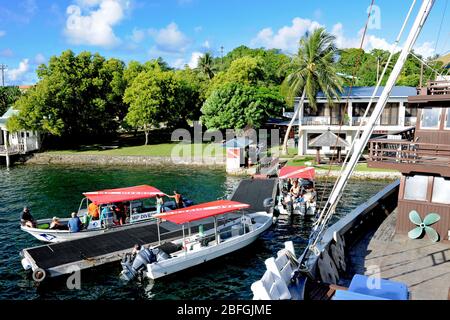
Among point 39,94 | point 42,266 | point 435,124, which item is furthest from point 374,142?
point 39,94

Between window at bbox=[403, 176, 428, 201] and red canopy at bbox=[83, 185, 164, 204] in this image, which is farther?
red canopy at bbox=[83, 185, 164, 204]

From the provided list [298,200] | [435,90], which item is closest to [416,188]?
[435,90]

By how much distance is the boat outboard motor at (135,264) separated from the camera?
773 inches

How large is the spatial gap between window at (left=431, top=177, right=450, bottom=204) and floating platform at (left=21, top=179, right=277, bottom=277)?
14.1 m

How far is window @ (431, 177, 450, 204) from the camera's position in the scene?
17453 millimetres

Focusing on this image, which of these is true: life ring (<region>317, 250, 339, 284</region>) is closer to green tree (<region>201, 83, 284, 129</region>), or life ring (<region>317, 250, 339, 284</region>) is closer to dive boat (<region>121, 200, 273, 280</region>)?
dive boat (<region>121, 200, 273, 280</region>)

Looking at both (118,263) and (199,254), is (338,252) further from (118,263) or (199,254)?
(118,263)

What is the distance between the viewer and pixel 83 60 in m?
66.2

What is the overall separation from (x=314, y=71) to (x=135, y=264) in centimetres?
4107

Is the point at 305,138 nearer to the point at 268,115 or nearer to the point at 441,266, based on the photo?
the point at 268,115

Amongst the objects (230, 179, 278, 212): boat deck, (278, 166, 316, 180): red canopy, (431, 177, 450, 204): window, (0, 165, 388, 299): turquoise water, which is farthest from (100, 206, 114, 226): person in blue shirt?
(431, 177, 450, 204): window

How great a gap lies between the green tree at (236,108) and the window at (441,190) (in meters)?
41.0
